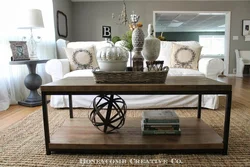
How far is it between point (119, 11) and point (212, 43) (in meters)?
8.25

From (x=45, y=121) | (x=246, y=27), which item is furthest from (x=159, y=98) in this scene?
(x=246, y=27)

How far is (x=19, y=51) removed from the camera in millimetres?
2709

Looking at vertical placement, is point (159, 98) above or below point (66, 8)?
below

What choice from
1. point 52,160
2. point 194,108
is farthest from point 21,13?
point 194,108

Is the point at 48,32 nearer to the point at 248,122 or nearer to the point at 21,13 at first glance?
the point at 21,13

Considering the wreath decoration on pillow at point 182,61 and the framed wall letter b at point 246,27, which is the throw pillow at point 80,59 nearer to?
the wreath decoration on pillow at point 182,61

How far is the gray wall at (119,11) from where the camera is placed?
18.8 ft

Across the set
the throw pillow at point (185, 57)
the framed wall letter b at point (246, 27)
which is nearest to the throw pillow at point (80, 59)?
the throw pillow at point (185, 57)

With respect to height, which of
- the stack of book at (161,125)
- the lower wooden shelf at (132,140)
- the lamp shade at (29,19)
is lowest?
the lower wooden shelf at (132,140)

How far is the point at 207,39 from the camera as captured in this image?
474 inches

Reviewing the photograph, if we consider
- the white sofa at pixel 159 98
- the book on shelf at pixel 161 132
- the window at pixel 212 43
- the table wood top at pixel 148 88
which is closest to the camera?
the table wood top at pixel 148 88

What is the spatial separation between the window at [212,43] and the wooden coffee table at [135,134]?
37.8ft

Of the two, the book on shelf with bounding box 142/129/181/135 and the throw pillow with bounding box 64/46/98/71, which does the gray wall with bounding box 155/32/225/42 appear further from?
the book on shelf with bounding box 142/129/181/135

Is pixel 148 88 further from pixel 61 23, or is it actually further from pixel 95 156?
pixel 61 23
